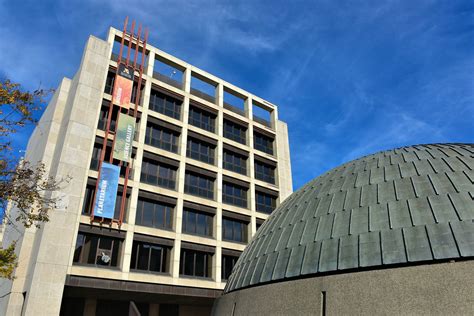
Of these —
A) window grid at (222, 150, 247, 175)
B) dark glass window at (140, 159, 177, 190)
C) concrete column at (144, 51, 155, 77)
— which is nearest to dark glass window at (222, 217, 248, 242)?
window grid at (222, 150, 247, 175)

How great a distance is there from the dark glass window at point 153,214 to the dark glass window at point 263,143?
16266 millimetres

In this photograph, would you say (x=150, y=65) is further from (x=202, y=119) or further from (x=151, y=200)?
(x=151, y=200)

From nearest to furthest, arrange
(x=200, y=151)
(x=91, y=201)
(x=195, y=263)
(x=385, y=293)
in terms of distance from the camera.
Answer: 1. (x=385, y=293)
2. (x=91, y=201)
3. (x=195, y=263)
4. (x=200, y=151)

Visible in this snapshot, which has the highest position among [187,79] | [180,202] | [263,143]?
[187,79]

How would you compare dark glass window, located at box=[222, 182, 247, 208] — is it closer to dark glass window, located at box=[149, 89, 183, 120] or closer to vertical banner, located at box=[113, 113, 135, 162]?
dark glass window, located at box=[149, 89, 183, 120]

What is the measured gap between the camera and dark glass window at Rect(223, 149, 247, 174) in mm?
43719

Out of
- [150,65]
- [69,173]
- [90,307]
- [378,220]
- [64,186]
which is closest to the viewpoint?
[378,220]

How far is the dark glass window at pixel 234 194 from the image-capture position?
4175 centimetres

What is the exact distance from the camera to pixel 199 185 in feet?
131

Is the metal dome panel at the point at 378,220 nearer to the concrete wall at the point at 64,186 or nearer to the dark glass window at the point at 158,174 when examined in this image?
the concrete wall at the point at 64,186

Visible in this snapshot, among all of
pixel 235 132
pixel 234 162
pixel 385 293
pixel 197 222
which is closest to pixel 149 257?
pixel 197 222

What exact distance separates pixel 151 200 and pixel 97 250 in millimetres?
6770

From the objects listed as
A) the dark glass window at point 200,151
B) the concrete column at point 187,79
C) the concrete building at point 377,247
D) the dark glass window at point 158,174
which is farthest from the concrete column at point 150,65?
the concrete building at point 377,247

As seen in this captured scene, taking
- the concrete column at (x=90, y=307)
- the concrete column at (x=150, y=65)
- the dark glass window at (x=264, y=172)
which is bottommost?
the concrete column at (x=90, y=307)
